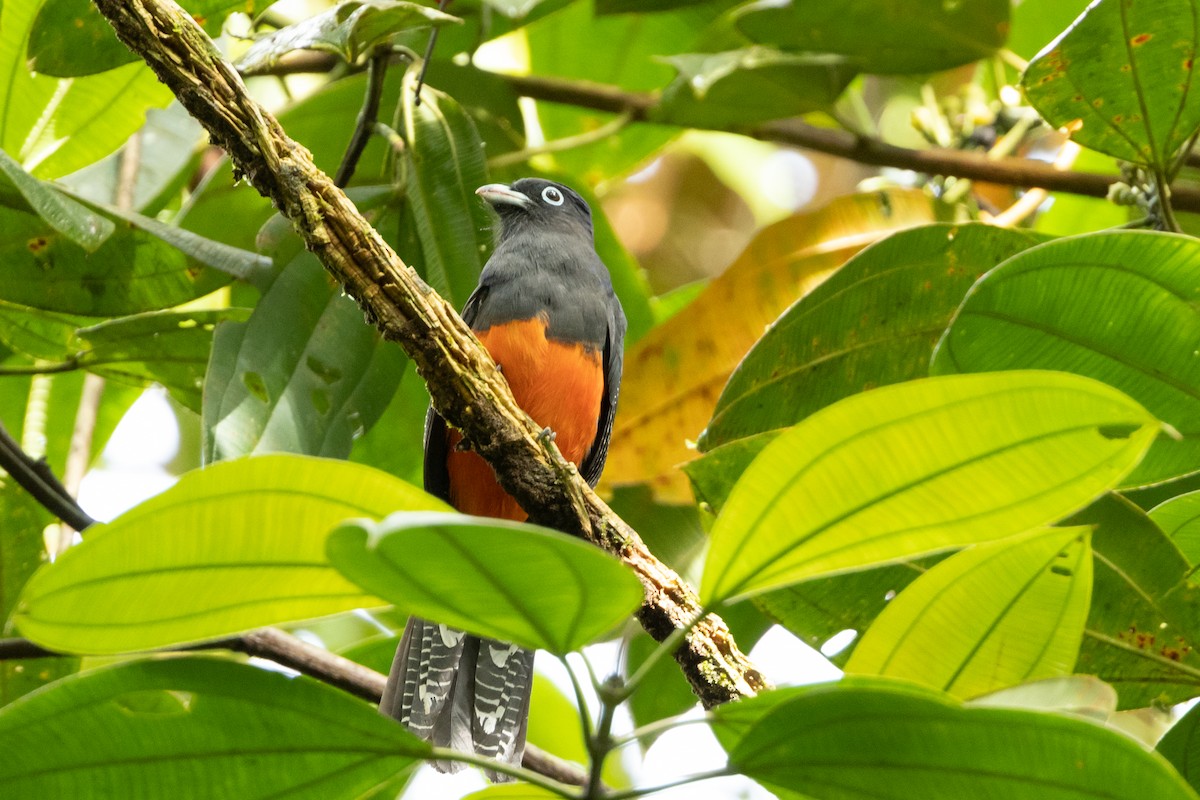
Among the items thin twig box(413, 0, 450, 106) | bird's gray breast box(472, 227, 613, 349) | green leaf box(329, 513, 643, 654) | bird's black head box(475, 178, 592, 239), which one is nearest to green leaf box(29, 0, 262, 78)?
thin twig box(413, 0, 450, 106)

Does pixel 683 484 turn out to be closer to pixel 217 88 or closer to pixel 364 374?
pixel 364 374

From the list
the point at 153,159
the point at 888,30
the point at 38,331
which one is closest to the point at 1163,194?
the point at 888,30

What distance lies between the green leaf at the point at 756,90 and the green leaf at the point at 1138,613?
181 centimetres

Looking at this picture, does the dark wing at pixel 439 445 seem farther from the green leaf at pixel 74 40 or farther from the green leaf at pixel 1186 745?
the green leaf at pixel 1186 745

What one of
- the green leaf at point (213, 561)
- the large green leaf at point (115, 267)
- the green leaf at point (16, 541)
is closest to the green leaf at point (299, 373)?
the large green leaf at point (115, 267)

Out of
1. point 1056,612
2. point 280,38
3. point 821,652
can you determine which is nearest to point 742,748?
point 1056,612

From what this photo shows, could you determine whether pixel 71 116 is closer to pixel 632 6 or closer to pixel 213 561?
pixel 632 6

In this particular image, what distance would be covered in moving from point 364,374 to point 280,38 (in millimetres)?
802

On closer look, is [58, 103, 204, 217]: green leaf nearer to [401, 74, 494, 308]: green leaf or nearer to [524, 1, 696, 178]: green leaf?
[401, 74, 494, 308]: green leaf

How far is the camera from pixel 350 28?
95.9 inches

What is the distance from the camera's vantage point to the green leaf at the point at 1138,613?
7.45 ft

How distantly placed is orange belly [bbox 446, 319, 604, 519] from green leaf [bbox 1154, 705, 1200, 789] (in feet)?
6.24

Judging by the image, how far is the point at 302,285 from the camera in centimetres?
290

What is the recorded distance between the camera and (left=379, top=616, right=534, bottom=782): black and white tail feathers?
3203mm
